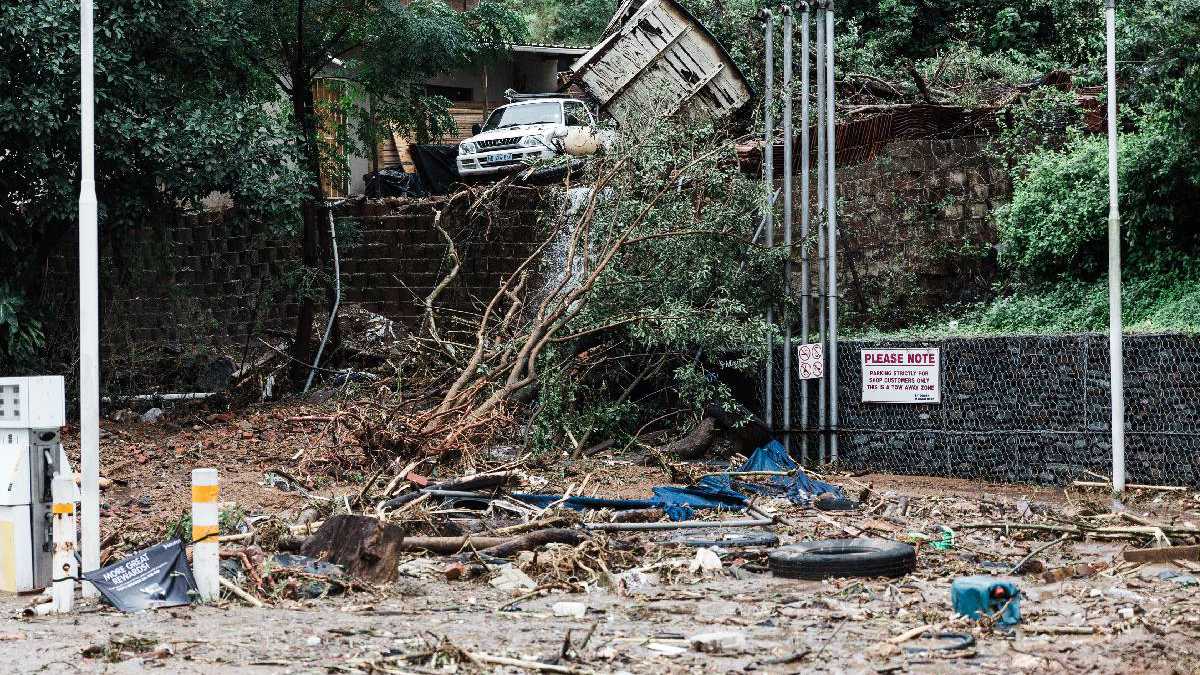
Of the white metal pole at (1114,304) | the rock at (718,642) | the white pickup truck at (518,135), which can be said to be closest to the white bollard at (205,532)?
the rock at (718,642)

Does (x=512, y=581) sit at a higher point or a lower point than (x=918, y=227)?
lower

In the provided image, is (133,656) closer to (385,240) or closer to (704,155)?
(704,155)

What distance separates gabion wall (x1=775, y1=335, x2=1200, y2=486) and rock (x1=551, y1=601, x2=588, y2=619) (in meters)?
7.19

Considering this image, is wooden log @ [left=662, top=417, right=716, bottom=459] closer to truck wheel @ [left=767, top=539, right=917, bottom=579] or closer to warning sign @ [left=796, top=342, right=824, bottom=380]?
warning sign @ [left=796, top=342, right=824, bottom=380]

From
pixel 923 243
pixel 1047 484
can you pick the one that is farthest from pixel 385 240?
pixel 1047 484

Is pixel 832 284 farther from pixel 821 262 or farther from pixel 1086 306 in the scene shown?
pixel 1086 306

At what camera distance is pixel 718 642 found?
632 centimetres

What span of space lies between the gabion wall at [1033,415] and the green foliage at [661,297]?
1.46 metres

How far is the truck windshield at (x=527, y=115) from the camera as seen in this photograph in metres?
22.7

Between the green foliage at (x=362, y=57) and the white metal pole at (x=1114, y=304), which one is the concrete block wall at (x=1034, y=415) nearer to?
the white metal pole at (x=1114, y=304)

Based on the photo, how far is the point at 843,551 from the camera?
8.72m

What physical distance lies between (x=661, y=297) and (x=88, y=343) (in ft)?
25.8

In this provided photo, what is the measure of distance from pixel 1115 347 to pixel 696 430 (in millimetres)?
4584

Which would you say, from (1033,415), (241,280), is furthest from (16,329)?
(1033,415)
